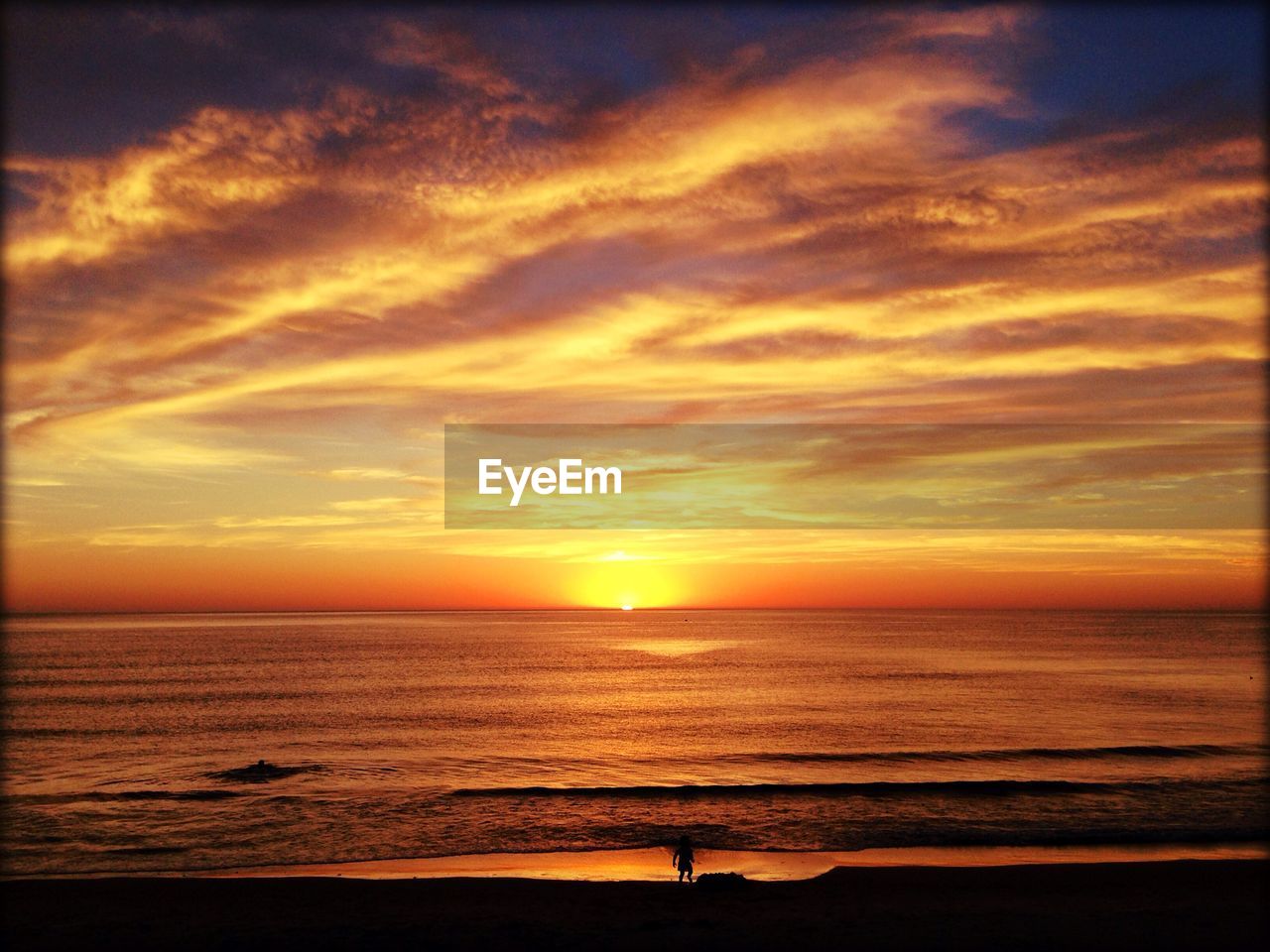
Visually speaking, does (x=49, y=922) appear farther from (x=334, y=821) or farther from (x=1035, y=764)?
(x=1035, y=764)

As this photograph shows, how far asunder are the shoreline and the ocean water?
750mm

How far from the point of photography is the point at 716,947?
16.0 metres

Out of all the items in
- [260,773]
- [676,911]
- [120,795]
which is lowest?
[260,773]

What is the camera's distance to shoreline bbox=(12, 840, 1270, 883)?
2242cm

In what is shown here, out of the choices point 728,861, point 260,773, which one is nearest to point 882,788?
point 728,861

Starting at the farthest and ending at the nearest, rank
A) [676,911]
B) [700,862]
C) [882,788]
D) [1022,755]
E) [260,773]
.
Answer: [1022,755], [260,773], [882,788], [700,862], [676,911]

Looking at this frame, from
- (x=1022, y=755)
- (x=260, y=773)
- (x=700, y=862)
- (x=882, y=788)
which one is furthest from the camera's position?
(x=1022, y=755)

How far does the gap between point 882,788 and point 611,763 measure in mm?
13269

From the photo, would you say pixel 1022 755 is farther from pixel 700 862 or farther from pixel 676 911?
pixel 676 911

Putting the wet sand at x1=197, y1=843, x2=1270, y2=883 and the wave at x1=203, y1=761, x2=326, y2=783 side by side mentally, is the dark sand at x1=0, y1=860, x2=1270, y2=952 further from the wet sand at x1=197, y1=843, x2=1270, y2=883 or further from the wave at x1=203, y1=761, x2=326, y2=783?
the wave at x1=203, y1=761, x2=326, y2=783

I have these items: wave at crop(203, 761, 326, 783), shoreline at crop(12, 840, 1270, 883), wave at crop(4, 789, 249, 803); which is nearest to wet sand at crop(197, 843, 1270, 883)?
shoreline at crop(12, 840, 1270, 883)

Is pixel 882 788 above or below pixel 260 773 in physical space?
above

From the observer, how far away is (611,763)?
40625 mm

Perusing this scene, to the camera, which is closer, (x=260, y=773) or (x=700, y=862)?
(x=700, y=862)
